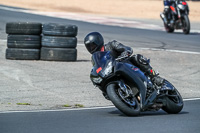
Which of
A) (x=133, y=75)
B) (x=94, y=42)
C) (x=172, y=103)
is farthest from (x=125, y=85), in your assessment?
(x=172, y=103)

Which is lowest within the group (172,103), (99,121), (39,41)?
(99,121)

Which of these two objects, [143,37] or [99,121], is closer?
[99,121]

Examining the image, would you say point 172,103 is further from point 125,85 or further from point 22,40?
point 22,40

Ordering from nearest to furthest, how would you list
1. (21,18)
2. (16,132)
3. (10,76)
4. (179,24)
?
(16,132), (10,76), (179,24), (21,18)

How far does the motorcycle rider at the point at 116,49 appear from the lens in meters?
7.18

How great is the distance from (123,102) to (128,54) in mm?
735

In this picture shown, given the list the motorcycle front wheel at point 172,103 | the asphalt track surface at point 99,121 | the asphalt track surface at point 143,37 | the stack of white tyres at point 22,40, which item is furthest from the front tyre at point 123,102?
the asphalt track surface at point 143,37

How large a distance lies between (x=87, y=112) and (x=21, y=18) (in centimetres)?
1556

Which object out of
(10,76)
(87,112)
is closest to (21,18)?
(10,76)

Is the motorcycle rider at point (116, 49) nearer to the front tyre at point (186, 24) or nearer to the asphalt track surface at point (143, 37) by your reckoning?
the asphalt track surface at point (143, 37)

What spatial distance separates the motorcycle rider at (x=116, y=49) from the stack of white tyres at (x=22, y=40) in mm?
5585

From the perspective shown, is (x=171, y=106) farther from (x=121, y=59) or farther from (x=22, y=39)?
(x=22, y=39)

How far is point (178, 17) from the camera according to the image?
65.6 ft

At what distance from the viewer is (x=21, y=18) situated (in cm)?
2266
